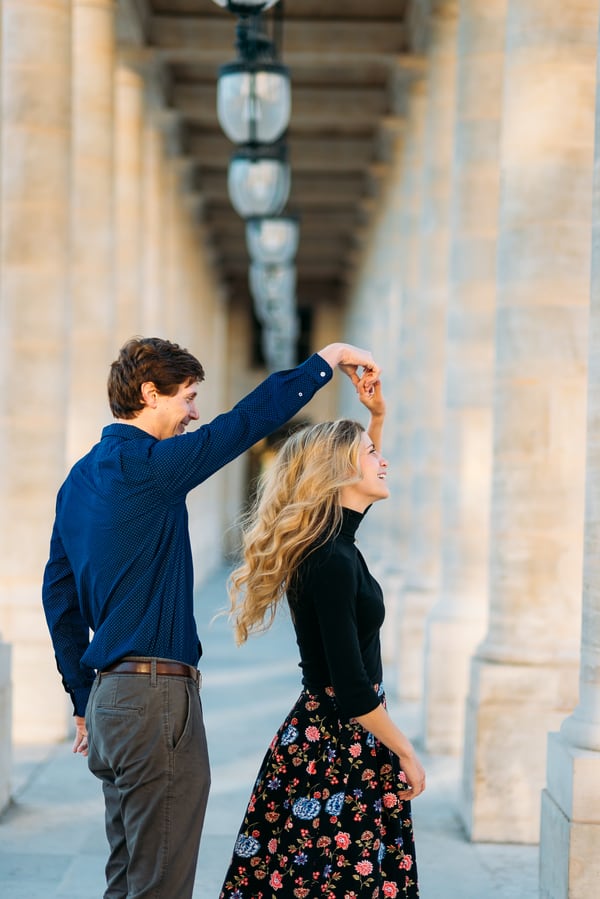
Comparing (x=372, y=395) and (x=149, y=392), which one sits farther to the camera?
(x=372, y=395)

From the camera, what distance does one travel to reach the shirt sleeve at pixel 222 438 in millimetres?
3729

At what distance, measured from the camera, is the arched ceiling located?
17109 millimetres

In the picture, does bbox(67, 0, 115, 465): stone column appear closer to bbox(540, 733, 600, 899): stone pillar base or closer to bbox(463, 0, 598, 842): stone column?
bbox(463, 0, 598, 842): stone column

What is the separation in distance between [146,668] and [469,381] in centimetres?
668

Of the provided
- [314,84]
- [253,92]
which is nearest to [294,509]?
[253,92]

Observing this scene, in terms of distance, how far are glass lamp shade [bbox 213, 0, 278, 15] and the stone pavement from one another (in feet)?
9.66

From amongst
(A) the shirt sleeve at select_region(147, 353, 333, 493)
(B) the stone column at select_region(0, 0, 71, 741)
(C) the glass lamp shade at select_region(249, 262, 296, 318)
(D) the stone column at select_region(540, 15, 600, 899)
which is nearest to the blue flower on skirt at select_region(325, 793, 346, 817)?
(A) the shirt sleeve at select_region(147, 353, 333, 493)

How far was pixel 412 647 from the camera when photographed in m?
12.9

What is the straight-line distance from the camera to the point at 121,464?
12.5 feet

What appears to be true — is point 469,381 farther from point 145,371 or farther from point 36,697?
point 145,371

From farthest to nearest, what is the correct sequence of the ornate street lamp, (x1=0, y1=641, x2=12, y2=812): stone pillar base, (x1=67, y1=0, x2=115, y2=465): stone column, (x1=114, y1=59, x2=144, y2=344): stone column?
(x1=114, y1=59, x2=144, y2=344): stone column < (x1=67, y1=0, x2=115, y2=465): stone column < the ornate street lamp < (x1=0, y1=641, x2=12, y2=812): stone pillar base

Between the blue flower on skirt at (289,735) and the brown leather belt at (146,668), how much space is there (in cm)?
43

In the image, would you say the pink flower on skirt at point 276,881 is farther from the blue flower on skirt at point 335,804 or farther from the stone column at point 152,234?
the stone column at point 152,234

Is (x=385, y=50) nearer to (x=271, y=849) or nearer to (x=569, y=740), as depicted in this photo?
(x=569, y=740)
